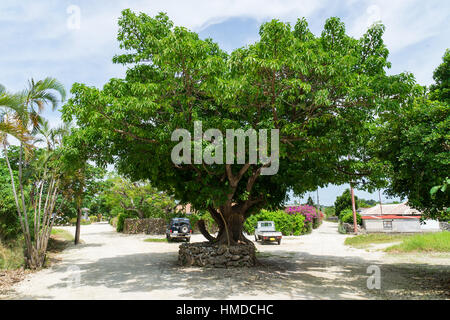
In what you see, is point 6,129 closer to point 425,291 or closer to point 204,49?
point 204,49

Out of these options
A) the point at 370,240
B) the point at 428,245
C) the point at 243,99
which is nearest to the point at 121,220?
the point at 370,240

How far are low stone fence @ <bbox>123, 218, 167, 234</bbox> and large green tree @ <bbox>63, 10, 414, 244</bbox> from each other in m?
22.2

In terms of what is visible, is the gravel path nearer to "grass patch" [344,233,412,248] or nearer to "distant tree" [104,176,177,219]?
"grass patch" [344,233,412,248]

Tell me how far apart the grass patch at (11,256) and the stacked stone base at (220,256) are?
6445 millimetres

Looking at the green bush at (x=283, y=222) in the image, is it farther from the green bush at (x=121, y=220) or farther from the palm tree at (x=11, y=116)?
the palm tree at (x=11, y=116)

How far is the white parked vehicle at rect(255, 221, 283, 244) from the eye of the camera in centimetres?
2450

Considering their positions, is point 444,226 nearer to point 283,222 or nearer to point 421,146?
point 283,222

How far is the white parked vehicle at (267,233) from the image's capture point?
24.5 m

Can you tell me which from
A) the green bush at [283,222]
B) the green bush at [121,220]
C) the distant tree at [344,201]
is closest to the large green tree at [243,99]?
the green bush at [283,222]

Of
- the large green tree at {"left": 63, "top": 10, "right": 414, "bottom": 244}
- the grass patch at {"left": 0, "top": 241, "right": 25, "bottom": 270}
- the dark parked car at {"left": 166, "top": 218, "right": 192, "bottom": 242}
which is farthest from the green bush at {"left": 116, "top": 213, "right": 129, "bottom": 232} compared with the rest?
the large green tree at {"left": 63, "top": 10, "right": 414, "bottom": 244}

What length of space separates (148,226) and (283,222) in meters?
14.3

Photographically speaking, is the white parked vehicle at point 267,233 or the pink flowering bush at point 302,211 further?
the pink flowering bush at point 302,211
